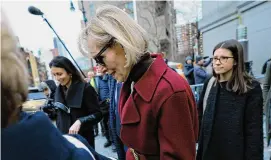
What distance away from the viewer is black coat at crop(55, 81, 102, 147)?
223cm

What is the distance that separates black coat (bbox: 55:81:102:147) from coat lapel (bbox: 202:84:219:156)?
126 centimetres

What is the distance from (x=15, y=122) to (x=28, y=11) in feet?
9.02

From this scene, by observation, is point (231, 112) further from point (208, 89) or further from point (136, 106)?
point (136, 106)

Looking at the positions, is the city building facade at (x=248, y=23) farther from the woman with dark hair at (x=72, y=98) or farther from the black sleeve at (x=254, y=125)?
the woman with dark hair at (x=72, y=98)

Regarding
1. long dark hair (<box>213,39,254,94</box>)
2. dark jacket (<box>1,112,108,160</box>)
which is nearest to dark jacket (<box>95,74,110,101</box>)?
long dark hair (<box>213,39,254,94</box>)

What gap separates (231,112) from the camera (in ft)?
6.19

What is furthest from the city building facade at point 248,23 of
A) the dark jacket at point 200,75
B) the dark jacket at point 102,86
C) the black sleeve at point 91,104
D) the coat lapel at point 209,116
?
the black sleeve at point 91,104

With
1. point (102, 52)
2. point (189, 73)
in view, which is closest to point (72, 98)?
point (102, 52)

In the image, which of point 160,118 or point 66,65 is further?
point 66,65

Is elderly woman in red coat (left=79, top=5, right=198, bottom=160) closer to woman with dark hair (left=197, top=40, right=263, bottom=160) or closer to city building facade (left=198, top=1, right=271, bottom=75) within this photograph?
woman with dark hair (left=197, top=40, right=263, bottom=160)

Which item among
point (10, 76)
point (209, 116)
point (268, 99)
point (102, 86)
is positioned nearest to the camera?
point (10, 76)

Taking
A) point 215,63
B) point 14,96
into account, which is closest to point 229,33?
point 215,63

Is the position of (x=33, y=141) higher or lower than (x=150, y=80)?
lower

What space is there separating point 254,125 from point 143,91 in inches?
50.9
